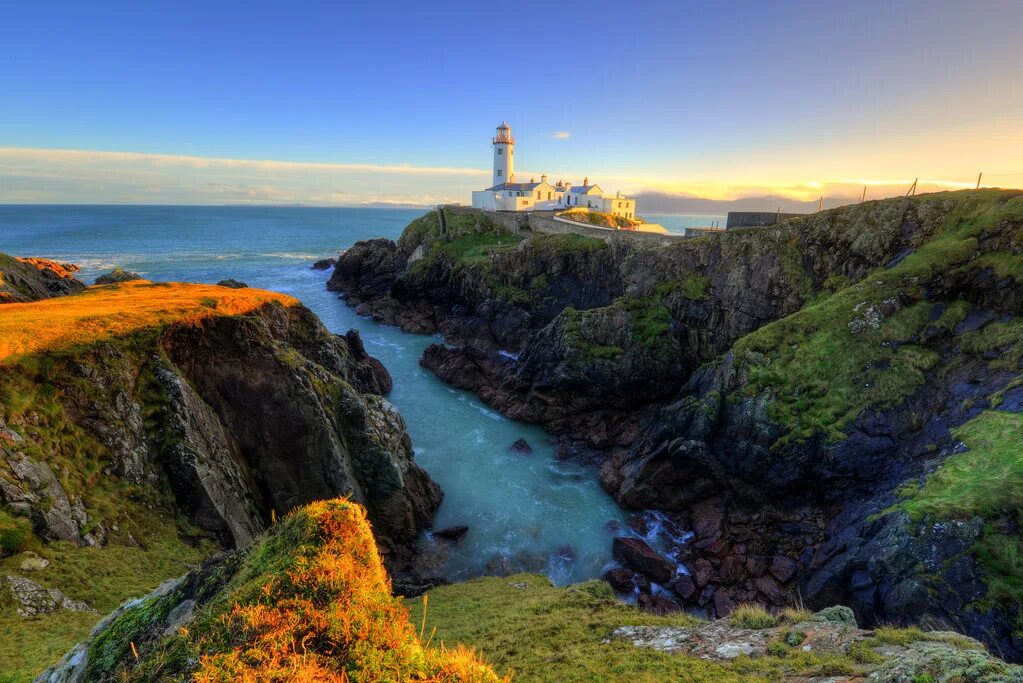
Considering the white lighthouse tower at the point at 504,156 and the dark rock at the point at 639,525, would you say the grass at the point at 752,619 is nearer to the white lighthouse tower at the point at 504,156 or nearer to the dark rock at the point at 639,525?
the dark rock at the point at 639,525

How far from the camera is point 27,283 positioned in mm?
38375

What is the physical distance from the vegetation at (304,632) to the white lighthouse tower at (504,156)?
98358 millimetres

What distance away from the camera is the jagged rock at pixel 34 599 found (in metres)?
10.8

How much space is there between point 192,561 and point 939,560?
2412 cm

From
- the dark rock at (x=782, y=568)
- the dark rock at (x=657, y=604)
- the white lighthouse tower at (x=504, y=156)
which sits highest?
the white lighthouse tower at (x=504, y=156)

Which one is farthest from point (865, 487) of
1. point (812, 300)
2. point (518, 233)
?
point (518, 233)

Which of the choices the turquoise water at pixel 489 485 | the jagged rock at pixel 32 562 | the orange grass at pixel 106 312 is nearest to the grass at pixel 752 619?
the turquoise water at pixel 489 485

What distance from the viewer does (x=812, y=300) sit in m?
33.4

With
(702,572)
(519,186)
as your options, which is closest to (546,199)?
(519,186)

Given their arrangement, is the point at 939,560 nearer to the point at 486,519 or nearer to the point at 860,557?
the point at 860,557

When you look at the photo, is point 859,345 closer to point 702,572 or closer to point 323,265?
point 702,572

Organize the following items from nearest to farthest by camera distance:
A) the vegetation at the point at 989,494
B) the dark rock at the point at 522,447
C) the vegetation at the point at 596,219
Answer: the vegetation at the point at 989,494 < the dark rock at the point at 522,447 < the vegetation at the point at 596,219

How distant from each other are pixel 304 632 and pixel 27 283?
1976 inches

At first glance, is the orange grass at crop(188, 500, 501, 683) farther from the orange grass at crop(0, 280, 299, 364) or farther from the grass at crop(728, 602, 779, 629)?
the orange grass at crop(0, 280, 299, 364)
